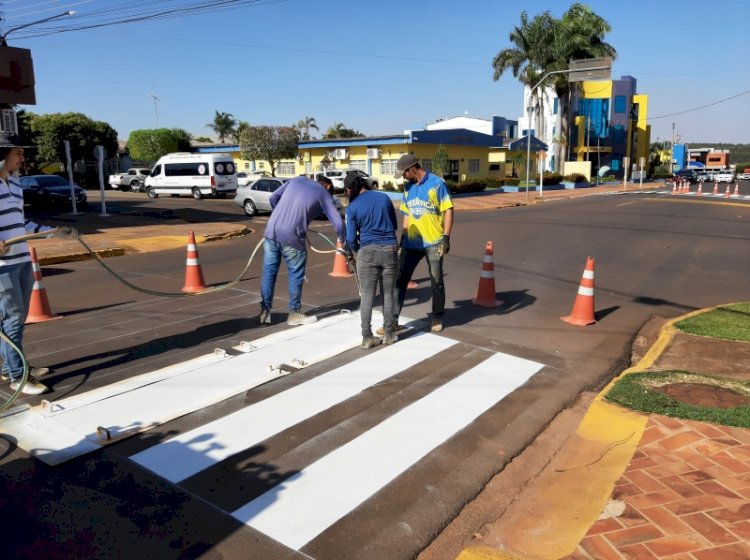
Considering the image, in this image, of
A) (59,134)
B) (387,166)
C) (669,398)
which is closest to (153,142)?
(59,134)

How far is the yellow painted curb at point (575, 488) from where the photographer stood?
3168 millimetres

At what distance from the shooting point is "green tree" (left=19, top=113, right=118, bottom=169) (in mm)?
46688

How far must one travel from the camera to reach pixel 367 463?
3.92 metres

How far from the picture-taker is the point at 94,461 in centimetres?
384

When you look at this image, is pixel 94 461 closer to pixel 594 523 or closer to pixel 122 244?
pixel 594 523

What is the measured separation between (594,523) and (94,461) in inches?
121

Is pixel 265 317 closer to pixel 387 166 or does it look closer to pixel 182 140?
pixel 387 166

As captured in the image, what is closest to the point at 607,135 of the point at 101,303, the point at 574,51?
the point at 574,51

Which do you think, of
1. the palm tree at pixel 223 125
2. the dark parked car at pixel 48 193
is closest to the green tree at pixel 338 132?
the palm tree at pixel 223 125

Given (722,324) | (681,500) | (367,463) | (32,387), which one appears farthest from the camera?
(722,324)

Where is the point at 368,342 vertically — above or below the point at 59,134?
below

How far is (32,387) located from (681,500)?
4.87 meters

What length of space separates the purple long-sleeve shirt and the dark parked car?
22659mm

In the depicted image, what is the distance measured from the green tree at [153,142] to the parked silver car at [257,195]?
3376cm
